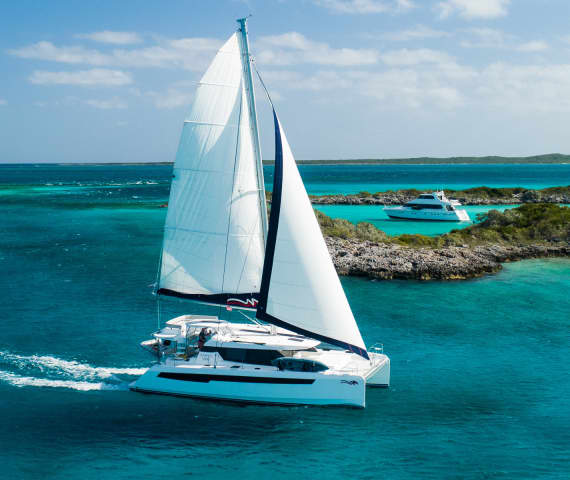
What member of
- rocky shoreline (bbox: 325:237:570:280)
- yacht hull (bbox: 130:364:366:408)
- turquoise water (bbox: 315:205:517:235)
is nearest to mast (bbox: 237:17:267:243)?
yacht hull (bbox: 130:364:366:408)

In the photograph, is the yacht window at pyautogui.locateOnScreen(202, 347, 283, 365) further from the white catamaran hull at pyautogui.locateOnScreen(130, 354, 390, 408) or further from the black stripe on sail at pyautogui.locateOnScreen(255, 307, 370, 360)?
the black stripe on sail at pyautogui.locateOnScreen(255, 307, 370, 360)

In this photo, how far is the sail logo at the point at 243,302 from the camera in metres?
20.8

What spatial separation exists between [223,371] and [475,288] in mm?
21808

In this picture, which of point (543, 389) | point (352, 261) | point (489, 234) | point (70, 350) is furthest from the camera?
point (489, 234)

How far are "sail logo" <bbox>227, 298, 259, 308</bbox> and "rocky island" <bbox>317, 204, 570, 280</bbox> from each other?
779 inches

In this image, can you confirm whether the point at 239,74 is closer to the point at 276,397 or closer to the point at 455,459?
the point at 276,397

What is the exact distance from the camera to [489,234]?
51438 mm

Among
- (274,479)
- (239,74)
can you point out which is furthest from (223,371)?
(239,74)

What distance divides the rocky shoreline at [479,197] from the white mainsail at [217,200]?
80979 millimetres

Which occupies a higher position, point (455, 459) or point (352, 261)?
point (352, 261)

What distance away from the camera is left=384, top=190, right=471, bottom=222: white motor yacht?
2987 inches

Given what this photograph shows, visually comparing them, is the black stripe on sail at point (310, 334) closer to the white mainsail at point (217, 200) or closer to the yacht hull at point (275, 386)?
the yacht hull at point (275, 386)

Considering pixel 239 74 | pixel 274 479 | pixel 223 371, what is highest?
pixel 239 74

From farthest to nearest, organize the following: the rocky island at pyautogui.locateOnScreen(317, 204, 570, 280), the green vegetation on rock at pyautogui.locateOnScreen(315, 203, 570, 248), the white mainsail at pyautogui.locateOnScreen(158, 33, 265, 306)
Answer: the green vegetation on rock at pyautogui.locateOnScreen(315, 203, 570, 248), the rocky island at pyautogui.locateOnScreen(317, 204, 570, 280), the white mainsail at pyautogui.locateOnScreen(158, 33, 265, 306)
